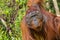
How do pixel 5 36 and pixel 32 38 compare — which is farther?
pixel 5 36

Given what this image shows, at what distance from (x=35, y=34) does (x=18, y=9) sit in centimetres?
96

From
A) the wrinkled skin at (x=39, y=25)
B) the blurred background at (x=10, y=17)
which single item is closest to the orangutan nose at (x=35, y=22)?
the wrinkled skin at (x=39, y=25)

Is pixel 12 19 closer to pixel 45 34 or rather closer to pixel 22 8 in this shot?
pixel 22 8

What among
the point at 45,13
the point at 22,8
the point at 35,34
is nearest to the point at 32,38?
the point at 35,34

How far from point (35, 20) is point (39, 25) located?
106 millimetres

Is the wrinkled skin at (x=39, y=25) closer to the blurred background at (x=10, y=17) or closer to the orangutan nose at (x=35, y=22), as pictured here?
the orangutan nose at (x=35, y=22)

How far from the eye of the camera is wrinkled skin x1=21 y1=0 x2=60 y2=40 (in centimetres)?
648

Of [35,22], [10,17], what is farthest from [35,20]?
[10,17]

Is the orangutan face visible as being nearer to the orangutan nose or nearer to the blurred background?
the orangutan nose

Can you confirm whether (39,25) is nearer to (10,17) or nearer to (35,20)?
(35,20)

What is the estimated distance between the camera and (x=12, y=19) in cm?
752

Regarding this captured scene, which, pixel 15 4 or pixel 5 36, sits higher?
pixel 15 4

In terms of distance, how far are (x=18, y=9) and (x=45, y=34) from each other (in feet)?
3.18

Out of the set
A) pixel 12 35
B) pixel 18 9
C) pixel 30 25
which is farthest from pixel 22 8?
pixel 30 25
